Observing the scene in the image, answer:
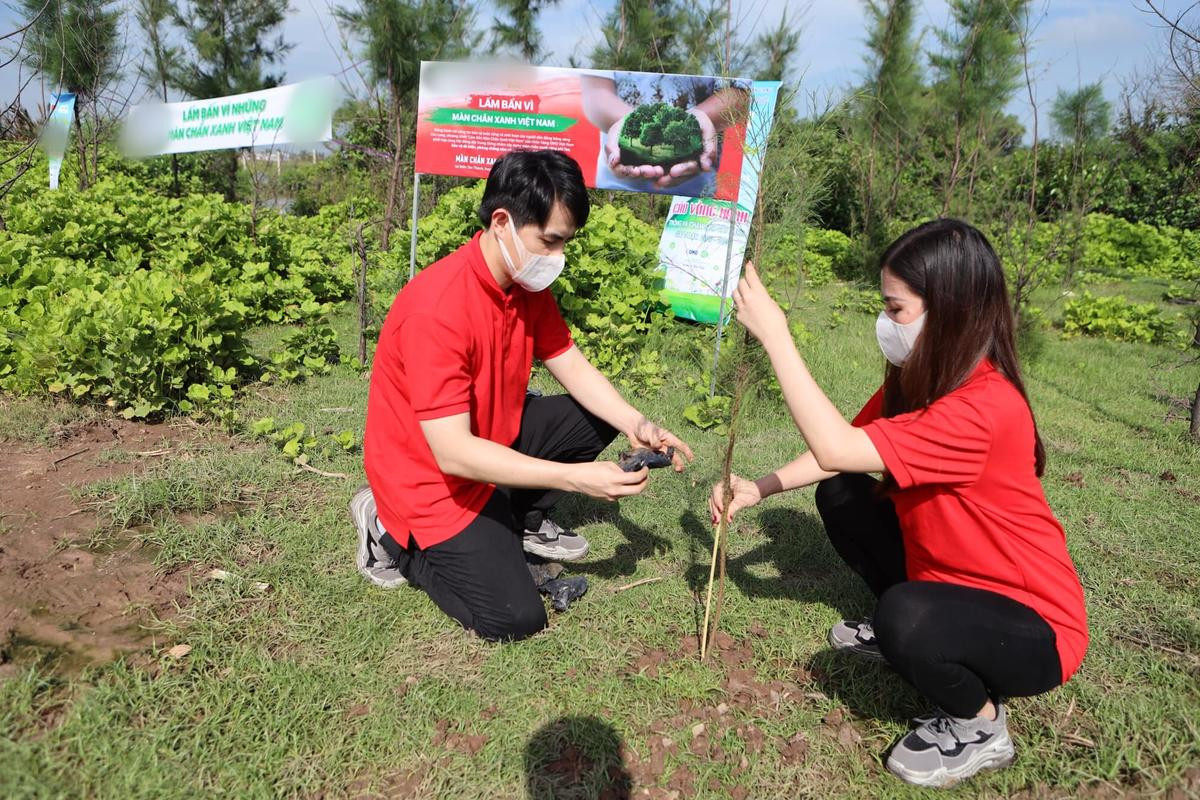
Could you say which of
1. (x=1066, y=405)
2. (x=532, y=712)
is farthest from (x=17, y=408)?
(x=1066, y=405)

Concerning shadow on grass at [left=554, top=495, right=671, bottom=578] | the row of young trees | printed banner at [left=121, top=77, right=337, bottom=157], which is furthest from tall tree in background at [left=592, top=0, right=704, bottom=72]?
shadow on grass at [left=554, top=495, right=671, bottom=578]

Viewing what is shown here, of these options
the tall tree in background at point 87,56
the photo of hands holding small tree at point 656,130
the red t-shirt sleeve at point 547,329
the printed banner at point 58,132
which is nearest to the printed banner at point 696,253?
the photo of hands holding small tree at point 656,130

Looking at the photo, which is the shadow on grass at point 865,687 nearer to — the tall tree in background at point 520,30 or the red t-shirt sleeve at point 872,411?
the red t-shirt sleeve at point 872,411

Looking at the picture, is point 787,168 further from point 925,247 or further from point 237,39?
point 237,39

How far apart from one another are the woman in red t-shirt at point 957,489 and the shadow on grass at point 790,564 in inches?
Result: 29.7

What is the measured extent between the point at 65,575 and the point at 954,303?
111 inches

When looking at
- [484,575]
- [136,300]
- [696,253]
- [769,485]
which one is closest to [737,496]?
[769,485]

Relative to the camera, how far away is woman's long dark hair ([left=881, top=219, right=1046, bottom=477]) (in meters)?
1.80

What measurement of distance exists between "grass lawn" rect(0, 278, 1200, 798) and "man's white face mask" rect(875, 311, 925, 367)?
1.02 meters

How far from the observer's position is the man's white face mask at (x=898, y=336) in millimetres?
1903

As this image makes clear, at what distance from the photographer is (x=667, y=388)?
488 cm

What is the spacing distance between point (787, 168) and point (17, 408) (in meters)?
3.86

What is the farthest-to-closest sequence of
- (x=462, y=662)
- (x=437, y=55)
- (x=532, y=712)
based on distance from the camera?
(x=437, y=55) < (x=462, y=662) < (x=532, y=712)

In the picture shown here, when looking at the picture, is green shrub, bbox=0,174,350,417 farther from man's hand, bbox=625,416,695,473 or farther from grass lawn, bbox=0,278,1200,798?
man's hand, bbox=625,416,695,473
